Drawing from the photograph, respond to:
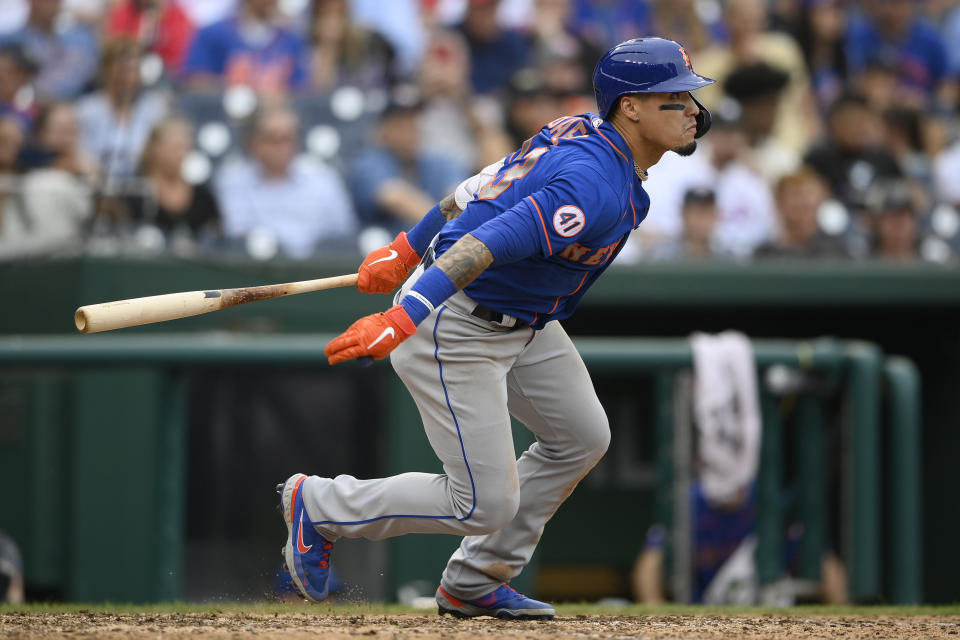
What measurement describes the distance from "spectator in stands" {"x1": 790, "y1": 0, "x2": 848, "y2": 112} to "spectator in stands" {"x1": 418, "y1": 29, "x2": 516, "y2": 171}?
227 centimetres

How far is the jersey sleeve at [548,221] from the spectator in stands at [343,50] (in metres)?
4.47

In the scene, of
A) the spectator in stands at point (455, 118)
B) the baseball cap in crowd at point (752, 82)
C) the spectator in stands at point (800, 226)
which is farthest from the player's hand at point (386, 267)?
the baseball cap in crowd at point (752, 82)

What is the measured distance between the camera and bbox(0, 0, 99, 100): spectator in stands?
7469mm

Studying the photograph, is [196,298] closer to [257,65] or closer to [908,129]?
[257,65]

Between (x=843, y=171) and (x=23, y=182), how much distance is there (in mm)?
4509

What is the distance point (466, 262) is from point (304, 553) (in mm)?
1008

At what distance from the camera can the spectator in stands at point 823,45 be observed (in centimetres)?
845

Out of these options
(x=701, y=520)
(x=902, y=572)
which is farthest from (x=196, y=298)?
(x=902, y=572)

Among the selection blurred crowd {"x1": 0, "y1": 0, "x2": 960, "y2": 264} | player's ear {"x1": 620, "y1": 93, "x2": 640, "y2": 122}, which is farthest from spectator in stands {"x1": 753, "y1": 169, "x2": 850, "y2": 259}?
player's ear {"x1": 620, "y1": 93, "x2": 640, "y2": 122}

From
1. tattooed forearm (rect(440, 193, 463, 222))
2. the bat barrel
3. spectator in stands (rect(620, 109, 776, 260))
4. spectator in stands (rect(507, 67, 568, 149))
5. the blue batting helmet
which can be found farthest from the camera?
spectator in stands (rect(507, 67, 568, 149))

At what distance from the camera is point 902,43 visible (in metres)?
8.88

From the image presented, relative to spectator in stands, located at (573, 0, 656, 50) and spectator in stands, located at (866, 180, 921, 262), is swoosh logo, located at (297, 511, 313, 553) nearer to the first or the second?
spectator in stands, located at (866, 180, 921, 262)

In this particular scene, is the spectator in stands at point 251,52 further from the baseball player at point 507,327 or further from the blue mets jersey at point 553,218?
the blue mets jersey at point 553,218

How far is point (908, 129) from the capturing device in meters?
8.15
